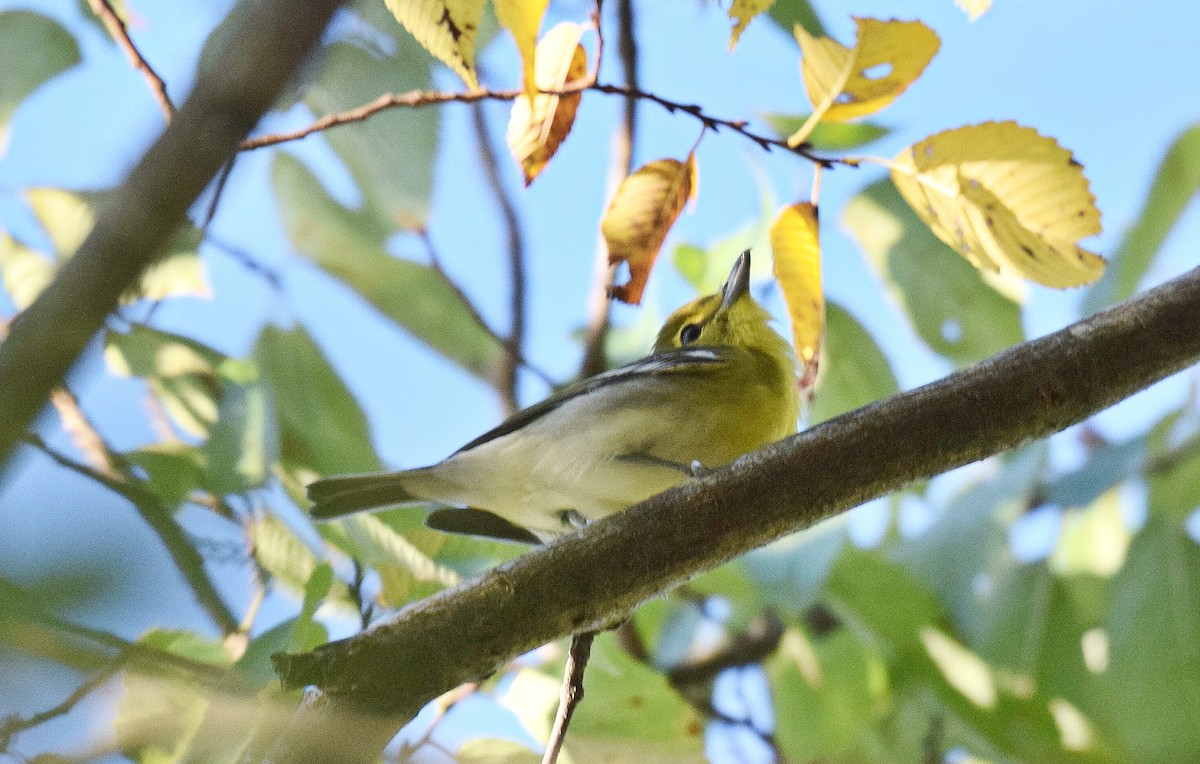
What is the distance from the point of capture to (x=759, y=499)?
183cm

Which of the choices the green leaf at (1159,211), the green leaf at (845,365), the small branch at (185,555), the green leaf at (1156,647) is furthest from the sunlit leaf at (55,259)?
the green leaf at (1156,647)

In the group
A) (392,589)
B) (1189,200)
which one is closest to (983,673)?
(1189,200)

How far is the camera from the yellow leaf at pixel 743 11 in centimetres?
188

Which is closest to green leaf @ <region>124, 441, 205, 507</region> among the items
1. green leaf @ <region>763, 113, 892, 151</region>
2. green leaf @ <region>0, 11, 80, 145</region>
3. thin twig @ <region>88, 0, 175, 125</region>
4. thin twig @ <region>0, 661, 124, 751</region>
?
green leaf @ <region>0, 11, 80, 145</region>

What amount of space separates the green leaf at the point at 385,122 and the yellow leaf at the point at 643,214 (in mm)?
772

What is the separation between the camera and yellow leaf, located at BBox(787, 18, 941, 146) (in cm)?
208

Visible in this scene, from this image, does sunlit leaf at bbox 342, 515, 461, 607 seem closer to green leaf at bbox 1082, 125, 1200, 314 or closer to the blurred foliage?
the blurred foliage

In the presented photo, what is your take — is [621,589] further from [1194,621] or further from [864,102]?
[1194,621]

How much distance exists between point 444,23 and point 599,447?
1.60 meters

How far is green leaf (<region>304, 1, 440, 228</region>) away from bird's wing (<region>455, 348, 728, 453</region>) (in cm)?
66

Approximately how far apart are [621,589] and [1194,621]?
2314 millimetres

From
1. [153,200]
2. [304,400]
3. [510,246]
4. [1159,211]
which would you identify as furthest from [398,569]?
[1159,211]

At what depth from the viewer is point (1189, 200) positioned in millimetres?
3592

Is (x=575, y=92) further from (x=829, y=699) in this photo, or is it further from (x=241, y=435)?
(x=829, y=699)
